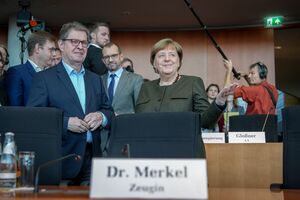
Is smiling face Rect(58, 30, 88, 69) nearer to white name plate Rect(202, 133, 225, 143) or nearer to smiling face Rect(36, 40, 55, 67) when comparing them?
smiling face Rect(36, 40, 55, 67)

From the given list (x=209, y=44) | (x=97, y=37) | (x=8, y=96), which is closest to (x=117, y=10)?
(x=209, y=44)

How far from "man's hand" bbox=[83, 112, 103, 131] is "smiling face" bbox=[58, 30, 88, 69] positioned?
374mm

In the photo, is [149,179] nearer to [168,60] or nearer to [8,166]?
[8,166]

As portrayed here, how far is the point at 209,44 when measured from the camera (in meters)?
9.22

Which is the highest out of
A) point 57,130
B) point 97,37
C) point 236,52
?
point 236,52

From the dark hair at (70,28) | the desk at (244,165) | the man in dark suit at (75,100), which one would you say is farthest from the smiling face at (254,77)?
the dark hair at (70,28)

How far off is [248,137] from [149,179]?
7.26 ft

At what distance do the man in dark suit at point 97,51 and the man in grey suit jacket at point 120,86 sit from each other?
251 millimetres

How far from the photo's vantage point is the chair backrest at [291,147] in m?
2.14

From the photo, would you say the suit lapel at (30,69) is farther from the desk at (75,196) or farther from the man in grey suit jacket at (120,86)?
the desk at (75,196)

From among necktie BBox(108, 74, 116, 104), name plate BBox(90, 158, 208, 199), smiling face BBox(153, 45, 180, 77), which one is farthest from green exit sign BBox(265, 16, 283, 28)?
name plate BBox(90, 158, 208, 199)

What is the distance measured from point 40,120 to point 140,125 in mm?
456

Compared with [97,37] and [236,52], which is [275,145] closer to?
[97,37]

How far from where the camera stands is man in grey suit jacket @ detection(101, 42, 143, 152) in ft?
11.6
